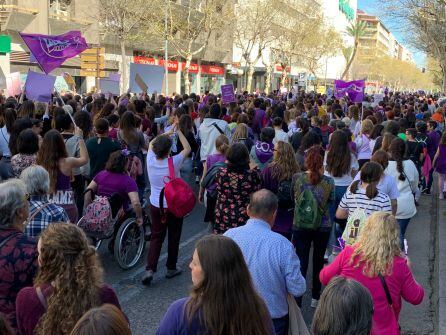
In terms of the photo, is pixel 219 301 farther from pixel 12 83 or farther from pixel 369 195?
pixel 12 83

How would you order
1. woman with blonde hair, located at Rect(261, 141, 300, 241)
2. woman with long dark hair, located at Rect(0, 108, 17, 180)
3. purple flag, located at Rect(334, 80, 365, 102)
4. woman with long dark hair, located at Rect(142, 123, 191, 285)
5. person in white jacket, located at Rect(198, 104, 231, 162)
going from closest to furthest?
1. woman with blonde hair, located at Rect(261, 141, 300, 241)
2. woman with long dark hair, located at Rect(142, 123, 191, 285)
3. woman with long dark hair, located at Rect(0, 108, 17, 180)
4. person in white jacket, located at Rect(198, 104, 231, 162)
5. purple flag, located at Rect(334, 80, 365, 102)

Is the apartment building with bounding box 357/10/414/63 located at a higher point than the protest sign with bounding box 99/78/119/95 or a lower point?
higher

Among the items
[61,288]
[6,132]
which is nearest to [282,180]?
[61,288]

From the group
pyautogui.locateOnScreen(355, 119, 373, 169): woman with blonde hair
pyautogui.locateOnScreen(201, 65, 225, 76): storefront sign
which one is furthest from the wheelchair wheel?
pyautogui.locateOnScreen(201, 65, 225, 76): storefront sign

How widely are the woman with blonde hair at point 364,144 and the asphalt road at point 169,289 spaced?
1.62m

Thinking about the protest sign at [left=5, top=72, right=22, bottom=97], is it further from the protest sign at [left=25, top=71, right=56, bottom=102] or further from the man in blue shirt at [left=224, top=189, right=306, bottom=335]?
the man in blue shirt at [left=224, top=189, right=306, bottom=335]

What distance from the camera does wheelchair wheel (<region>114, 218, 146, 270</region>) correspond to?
6.12m

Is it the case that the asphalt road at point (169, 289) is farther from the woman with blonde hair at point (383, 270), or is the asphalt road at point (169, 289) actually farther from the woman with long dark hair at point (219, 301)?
the woman with long dark hair at point (219, 301)

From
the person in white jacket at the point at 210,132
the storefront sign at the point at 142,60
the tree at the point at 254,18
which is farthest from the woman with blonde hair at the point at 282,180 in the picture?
the storefront sign at the point at 142,60

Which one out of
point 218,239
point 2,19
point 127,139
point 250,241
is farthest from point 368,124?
point 2,19

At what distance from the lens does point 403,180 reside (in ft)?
19.6

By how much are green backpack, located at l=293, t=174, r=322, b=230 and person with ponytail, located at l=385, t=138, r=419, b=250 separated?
1.42m

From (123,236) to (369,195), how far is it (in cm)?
291

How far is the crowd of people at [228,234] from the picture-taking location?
7.50 feet
